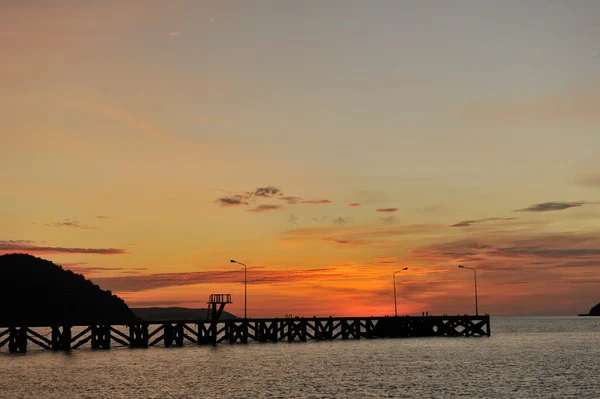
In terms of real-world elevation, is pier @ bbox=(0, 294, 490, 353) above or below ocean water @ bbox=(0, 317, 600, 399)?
above

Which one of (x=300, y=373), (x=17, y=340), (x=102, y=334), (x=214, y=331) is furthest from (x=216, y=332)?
(x=300, y=373)

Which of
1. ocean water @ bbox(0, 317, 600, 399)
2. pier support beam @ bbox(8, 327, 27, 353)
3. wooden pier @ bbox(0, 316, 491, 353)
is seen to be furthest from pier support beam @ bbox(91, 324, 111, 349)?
pier support beam @ bbox(8, 327, 27, 353)

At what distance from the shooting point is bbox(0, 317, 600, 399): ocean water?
5941 centimetres

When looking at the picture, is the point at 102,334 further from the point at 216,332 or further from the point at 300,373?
the point at 300,373

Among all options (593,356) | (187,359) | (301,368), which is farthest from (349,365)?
(593,356)

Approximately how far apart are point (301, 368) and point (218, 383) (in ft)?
48.3

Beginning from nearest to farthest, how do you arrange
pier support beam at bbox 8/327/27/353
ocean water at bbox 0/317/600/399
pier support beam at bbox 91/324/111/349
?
ocean water at bbox 0/317/600/399, pier support beam at bbox 8/327/27/353, pier support beam at bbox 91/324/111/349

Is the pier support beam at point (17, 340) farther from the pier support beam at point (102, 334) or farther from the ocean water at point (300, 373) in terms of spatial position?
the pier support beam at point (102, 334)

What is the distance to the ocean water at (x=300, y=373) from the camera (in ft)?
195

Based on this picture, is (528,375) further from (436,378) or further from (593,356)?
(593,356)

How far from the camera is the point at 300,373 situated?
72.5 m

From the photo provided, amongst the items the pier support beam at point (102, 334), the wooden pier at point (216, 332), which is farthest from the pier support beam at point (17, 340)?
the pier support beam at point (102, 334)

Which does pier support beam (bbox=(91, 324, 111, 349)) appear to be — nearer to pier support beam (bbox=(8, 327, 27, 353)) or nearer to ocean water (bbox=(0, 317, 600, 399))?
ocean water (bbox=(0, 317, 600, 399))

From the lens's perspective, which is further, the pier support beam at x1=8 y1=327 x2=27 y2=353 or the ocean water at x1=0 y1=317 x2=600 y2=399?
the pier support beam at x1=8 y1=327 x2=27 y2=353
